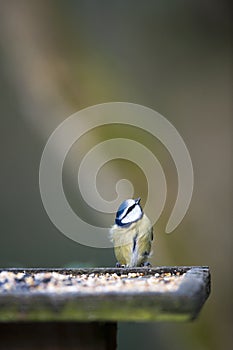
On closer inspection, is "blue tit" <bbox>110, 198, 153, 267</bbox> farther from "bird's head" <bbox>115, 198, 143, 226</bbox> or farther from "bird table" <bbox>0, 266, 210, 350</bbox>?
"bird table" <bbox>0, 266, 210, 350</bbox>

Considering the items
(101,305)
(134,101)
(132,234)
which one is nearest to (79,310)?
(101,305)

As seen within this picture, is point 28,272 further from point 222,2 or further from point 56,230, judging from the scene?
point 222,2

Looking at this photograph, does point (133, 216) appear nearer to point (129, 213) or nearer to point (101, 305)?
point (129, 213)

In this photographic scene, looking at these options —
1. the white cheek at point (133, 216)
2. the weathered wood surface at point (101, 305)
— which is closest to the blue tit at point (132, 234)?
the white cheek at point (133, 216)

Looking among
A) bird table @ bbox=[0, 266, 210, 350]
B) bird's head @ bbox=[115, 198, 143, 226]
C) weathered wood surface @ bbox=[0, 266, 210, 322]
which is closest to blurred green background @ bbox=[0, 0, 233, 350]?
bird's head @ bbox=[115, 198, 143, 226]

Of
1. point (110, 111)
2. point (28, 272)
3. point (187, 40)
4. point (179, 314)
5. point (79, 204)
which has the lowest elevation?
point (179, 314)

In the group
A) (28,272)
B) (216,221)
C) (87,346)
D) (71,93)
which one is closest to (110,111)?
(71,93)
